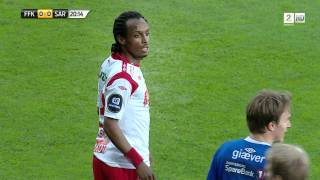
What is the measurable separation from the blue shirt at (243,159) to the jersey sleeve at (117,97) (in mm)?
860

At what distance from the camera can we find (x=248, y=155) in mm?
5367

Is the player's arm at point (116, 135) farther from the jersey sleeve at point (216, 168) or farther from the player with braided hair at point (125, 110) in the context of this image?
the jersey sleeve at point (216, 168)

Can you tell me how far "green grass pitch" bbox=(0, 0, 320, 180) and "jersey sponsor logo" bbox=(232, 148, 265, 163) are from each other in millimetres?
3860

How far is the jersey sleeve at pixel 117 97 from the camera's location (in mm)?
5957

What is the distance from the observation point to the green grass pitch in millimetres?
9891

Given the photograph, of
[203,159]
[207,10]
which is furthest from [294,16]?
[203,159]

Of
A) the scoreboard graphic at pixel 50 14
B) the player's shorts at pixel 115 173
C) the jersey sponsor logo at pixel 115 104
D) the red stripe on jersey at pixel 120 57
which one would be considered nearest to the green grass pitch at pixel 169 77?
the scoreboard graphic at pixel 50 14

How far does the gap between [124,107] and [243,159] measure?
1050mm

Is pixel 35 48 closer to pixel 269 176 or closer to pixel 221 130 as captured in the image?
pixel 221 130

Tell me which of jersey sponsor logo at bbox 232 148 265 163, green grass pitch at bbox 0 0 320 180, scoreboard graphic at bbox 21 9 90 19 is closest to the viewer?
jersey sponsor logo at bbox 232 148 265 163

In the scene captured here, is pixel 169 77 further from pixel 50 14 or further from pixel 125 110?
pixel 125 110

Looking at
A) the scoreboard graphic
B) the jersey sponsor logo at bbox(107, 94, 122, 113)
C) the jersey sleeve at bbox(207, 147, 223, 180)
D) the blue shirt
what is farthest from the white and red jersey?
the scoreboard graphic

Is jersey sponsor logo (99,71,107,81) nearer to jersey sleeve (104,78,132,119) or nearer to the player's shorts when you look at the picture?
jersey sleeve (104,78,132,119)

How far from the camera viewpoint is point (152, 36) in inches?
517
